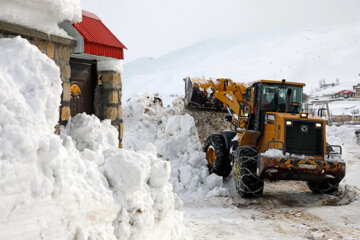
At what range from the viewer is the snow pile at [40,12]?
4.00 metres

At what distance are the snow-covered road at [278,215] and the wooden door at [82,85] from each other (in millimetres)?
2654

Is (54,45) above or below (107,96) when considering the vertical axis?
above

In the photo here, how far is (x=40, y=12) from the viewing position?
4.41m

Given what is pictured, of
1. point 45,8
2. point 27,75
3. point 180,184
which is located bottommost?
point 180,184

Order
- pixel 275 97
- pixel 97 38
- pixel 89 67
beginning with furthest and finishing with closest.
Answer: pixel 275 97 → pixel 89 67 → pixel 97 38

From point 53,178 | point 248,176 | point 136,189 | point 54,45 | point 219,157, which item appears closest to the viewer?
point 53,178

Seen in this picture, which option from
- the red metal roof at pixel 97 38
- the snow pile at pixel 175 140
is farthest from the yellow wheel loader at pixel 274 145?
the red metal roof at pixel 97 38

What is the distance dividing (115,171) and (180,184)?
586 centimetres

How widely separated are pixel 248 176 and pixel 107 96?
379cm

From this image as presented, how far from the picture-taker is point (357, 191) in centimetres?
855

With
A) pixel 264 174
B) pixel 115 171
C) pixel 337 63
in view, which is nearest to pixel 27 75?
pixel 115 171

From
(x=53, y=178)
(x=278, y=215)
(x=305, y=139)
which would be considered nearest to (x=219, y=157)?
(x=305, y=139)

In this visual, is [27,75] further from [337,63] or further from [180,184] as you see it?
[337,63]

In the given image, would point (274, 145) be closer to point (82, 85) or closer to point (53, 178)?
point (82, 85)
